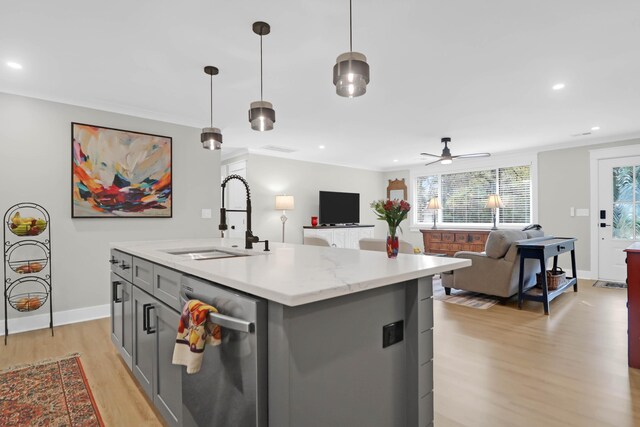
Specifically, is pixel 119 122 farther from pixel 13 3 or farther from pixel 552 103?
pixel 552 103

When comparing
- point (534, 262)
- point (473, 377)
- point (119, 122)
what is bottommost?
point (473, 377)

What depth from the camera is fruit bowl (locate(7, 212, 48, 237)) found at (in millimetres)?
2965

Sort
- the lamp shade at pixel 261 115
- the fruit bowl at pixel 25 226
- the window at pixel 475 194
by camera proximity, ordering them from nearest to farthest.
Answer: the lamp shade at pixel 261 115 → the fruit bowl at pixel 25 226 → the window at pixel 475 194

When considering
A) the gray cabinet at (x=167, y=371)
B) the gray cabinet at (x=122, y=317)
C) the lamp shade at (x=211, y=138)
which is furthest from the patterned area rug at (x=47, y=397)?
the lamp shade at (x=211, y=138)

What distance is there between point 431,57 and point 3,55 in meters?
3.39

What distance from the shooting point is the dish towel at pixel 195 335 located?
114cm

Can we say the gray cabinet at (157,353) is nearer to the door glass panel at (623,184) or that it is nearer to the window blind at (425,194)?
the door glass panel at (623,184)

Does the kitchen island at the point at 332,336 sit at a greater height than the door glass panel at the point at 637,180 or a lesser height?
lesser

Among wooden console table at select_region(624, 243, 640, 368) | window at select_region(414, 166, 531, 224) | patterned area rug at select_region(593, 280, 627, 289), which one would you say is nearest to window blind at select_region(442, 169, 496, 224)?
window at select_region(414, 166, 531, 224)

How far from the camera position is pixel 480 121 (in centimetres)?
444

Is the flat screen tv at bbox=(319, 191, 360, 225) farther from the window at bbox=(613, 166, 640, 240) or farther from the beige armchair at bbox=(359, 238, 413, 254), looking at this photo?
the window at bbox=(613, 166, 640, 240)

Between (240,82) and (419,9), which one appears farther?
(240,82)

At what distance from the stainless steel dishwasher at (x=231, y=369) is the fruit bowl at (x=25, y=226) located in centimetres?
264

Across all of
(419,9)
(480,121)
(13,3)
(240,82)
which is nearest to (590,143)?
(480,121)
